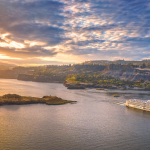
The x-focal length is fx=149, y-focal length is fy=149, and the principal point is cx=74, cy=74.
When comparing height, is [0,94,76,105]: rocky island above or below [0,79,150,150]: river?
above

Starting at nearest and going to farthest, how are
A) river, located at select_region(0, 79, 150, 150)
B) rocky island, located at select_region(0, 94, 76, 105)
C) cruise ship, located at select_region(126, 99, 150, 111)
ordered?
1. river, located at select_region(0, 79, 150, 150)
2. cruise ship, located at select_region(126, 99, 150, 111)
3. rocky island, located at select_region(0, 94, 76, 105)

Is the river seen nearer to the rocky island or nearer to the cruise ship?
the cruise ship

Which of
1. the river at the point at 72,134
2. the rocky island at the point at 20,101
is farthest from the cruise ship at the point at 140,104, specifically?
the rocky island at the point at 20,101

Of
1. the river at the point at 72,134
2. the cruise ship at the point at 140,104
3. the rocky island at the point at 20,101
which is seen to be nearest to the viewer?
the river at the point at 72,134

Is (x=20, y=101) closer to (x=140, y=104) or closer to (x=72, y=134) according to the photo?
(x=72, y=134)

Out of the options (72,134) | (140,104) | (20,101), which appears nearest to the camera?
(72,134)

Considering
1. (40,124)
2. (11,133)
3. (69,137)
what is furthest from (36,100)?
(69,137)

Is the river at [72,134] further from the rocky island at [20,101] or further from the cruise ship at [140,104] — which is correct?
the rocky island at [20,101]

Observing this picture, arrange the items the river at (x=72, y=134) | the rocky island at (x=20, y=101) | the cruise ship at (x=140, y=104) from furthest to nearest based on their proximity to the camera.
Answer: the rocky island at (x=20, y=101), the cruise ship at (x=140, y=104), the river at (x=72, y=134)

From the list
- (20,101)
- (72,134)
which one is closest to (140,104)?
(72,134)

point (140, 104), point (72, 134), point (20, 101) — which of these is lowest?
point (72, 134)

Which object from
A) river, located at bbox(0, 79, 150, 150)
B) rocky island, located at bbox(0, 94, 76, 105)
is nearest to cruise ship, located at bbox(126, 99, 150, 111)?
river, located at bbox(0, 79, 150, 150)

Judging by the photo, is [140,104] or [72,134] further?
[140,104]

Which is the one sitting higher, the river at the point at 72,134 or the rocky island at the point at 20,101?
the rocky island at the point at 20,101
